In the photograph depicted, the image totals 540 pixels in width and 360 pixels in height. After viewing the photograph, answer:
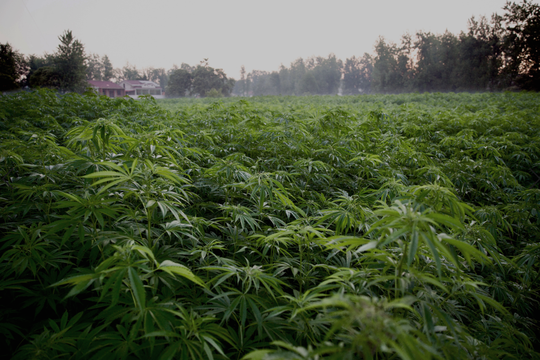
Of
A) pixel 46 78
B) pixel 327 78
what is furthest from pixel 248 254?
pixel 327 78

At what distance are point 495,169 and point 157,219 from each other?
4.00m

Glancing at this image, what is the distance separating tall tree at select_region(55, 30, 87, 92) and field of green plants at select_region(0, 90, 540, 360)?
109ft

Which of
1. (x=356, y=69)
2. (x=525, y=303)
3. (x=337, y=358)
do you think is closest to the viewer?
(x=337, y=358)

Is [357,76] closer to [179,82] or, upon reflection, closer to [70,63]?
[179,82]

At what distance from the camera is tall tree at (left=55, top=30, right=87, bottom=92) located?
1152 inches

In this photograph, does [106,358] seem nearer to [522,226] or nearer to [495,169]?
[522,226]

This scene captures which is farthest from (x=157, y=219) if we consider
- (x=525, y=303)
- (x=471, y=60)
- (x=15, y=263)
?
(x=471, y=60)

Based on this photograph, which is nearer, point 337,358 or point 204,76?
point 337,358

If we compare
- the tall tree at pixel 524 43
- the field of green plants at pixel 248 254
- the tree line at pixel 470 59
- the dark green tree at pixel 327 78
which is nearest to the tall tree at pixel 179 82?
the tree line at pixel 470 59

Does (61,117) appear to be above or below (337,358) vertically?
above

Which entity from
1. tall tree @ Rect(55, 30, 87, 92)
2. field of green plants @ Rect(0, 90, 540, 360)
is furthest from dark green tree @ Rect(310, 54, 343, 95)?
field of green plants @ Rect(0, 90, 540, 360)

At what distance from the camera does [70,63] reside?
99.8ft

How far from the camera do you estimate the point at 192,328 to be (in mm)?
985

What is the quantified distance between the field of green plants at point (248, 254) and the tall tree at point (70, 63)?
33103mm
